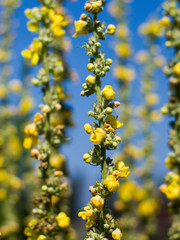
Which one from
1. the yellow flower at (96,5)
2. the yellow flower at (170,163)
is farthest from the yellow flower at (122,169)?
the yellow flower at (170,163)

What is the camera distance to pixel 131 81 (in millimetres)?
14234

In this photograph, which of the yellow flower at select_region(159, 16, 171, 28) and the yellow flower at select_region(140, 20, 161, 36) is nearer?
the yellow flower at select_region(159, 16, 171, 28)

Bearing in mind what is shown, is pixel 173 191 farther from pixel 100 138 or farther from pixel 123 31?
pixel 123 31

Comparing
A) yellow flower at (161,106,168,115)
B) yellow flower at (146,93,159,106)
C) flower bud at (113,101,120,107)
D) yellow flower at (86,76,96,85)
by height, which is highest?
yellow flower at (146,93,159,106)

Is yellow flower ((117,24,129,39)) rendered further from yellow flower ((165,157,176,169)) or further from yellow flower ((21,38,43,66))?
yellow flower ((21,38,43,66))

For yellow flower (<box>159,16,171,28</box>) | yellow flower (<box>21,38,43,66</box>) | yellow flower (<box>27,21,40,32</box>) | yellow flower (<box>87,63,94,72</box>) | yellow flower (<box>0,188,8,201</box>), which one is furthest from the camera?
yellow flower (<box>0,188,8,201</box>)

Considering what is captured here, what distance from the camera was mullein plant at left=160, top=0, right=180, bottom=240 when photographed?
16.9 ft

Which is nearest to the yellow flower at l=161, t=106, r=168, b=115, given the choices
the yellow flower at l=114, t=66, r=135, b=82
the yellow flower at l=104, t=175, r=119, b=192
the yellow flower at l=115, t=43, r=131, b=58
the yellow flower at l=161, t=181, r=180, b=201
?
the yellow flower at l=161, t=181, r=180, b=201

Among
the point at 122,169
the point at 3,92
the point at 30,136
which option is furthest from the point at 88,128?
the point at 3,92

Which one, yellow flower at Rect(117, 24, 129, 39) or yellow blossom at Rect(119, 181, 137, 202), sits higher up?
yellow flower at Rect(117, 24, 129, 39)

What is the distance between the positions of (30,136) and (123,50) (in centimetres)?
1050

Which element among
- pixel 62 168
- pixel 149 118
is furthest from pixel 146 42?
pixel 62 168

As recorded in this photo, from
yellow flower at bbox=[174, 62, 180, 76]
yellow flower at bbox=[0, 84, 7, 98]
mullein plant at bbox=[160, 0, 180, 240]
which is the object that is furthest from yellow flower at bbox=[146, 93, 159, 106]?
yellow flower at bbox=[174, 62, 180, 76]

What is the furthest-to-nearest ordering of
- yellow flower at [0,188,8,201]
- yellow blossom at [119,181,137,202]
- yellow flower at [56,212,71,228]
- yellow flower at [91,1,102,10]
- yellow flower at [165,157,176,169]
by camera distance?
yellow blossom at [119,181,137,202] → yellow flower at [0,188,8,201] → yellow flower at [165,157,176,169] → yellow flower at [56,212,71,228] → yellow flower at [91,1,102,10]
